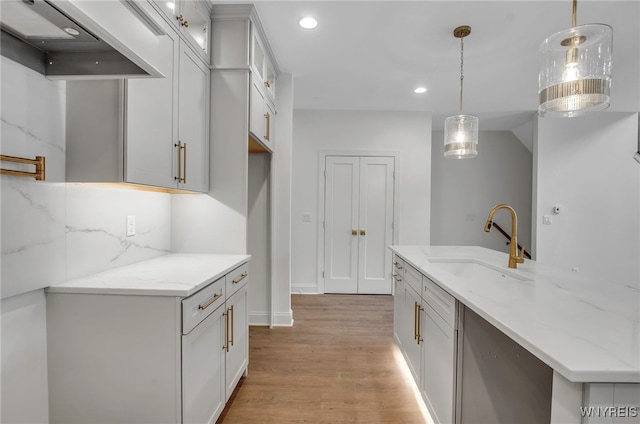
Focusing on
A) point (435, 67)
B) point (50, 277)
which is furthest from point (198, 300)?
point (435, 67)

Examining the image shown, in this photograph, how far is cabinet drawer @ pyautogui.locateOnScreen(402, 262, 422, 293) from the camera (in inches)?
76.2

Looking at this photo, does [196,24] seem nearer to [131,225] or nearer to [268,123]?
[268,123]

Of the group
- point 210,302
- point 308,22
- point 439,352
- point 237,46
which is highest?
point 308,22

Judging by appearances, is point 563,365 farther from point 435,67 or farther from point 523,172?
point 523,172

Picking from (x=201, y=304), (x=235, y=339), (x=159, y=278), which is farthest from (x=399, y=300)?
(x=159, y=278)

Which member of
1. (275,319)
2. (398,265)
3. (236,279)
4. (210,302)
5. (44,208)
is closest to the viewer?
(44,208)

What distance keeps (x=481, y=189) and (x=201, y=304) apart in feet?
18.5

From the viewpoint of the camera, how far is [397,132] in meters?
4.48

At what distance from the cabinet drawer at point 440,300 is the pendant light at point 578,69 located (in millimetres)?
1109

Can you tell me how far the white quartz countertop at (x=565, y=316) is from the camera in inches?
28.5

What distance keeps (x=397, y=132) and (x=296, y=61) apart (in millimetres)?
2055

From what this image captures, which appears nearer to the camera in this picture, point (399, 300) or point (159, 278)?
point (159, 278)

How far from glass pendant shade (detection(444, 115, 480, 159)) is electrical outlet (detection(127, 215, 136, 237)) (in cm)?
258

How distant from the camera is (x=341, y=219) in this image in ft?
14.8
